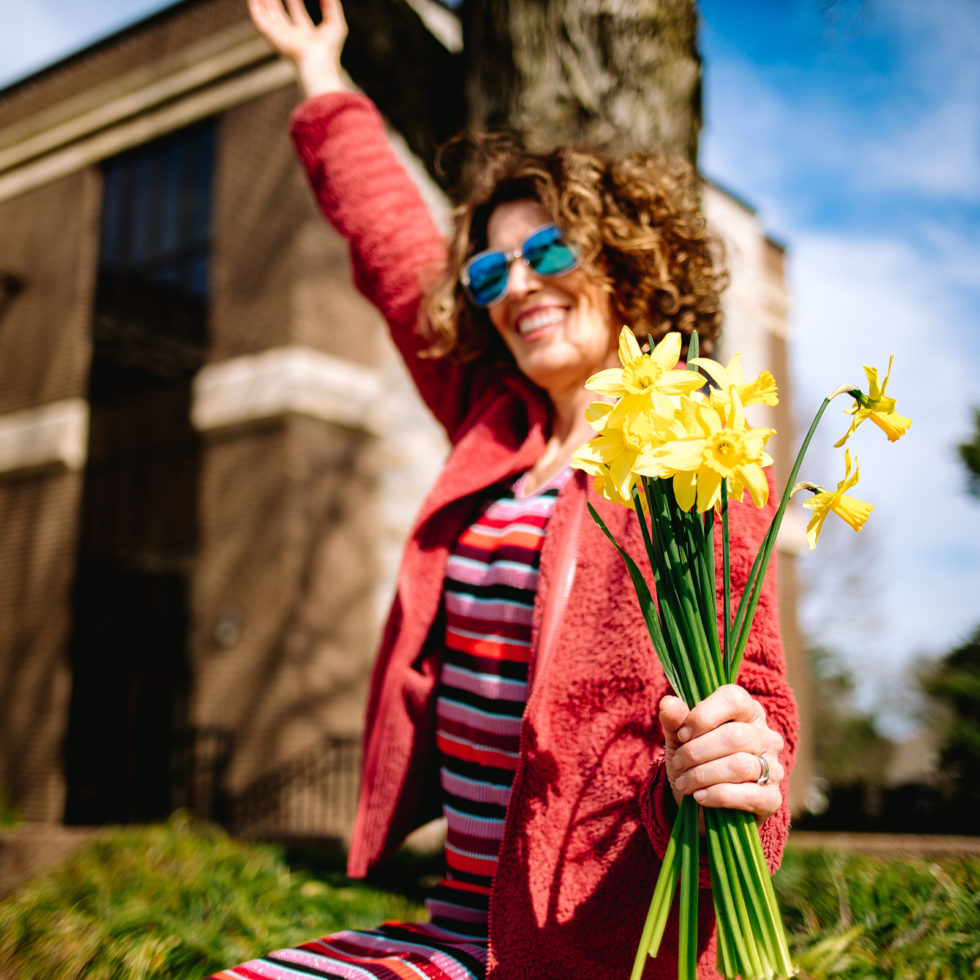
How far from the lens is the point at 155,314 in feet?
34.9

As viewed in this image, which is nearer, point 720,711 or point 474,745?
point 720,711

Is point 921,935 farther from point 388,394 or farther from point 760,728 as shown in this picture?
point 388,394

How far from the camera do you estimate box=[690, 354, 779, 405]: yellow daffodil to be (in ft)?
3.89

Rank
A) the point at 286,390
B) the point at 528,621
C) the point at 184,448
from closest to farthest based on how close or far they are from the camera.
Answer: the point at 528,621
the point at 286,390
the point at 184,448

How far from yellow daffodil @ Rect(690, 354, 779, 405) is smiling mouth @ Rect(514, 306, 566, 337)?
0.81m

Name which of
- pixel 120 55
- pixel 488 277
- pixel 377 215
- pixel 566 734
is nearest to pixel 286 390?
pixel 120 55

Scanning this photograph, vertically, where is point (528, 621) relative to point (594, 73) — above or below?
below

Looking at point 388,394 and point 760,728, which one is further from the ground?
point 388,394

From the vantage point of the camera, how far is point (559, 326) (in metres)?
2.00

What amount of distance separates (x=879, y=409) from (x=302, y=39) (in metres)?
2.20

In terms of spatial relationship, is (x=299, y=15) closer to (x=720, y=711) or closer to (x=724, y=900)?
(x=720, y=711)

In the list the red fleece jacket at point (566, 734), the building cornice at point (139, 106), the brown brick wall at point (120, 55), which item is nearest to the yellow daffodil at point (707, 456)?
the red fleece jacket at point (566, 734)

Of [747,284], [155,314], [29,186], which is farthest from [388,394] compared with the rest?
[747,284]

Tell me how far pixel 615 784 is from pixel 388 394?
27.7 ft
